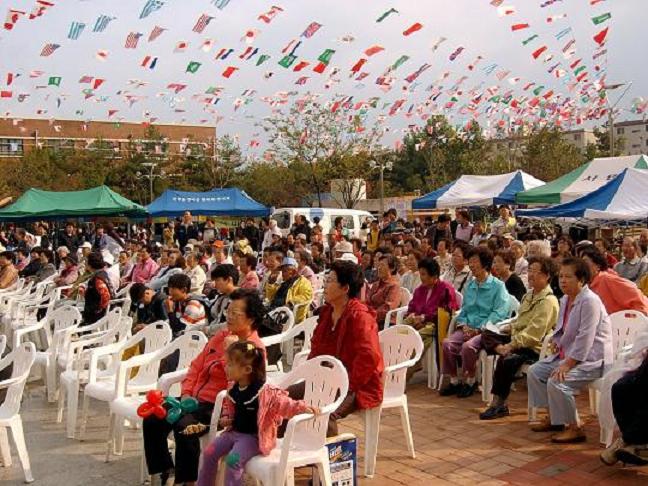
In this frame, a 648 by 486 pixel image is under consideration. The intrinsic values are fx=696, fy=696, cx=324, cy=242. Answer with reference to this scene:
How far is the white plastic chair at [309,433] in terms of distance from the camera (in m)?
3.36

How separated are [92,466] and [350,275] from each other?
2166 mm

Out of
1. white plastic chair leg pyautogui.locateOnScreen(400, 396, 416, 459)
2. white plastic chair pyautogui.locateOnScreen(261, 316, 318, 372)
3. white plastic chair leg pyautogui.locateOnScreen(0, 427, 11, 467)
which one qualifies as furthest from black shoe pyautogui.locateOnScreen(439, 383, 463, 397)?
white plastic chair leg pyautogui.locateOnScreen(0, 427, 11, 467)

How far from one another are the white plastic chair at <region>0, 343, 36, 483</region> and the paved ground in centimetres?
12

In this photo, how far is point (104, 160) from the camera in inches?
1736

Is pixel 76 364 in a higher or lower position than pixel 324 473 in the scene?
higher

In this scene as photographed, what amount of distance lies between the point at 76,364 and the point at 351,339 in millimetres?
2607

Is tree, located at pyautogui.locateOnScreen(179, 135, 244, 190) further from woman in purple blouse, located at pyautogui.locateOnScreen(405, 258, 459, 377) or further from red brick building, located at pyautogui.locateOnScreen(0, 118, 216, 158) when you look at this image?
woman in purple blouse, located at pyautogui.locateOnScreen(405, 258, 459, 377)

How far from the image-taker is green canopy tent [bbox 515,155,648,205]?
12617 millimetres

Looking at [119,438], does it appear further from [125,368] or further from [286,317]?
[286,317]

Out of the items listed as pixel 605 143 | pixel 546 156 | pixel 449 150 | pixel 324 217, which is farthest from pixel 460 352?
pixel 605 143

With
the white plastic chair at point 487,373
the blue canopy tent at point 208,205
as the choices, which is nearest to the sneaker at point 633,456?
the white plastic chair at point 487,373

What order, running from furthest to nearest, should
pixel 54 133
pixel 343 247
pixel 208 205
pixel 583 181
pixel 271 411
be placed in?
1. pixel 54 133
2. pixel 208 205
3. pixel 583 181
4. pixel 343 247
5. pixel 271 411

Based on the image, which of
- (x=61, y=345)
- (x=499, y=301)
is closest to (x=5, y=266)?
(x=61, y=345)

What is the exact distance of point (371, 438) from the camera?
4.22m
